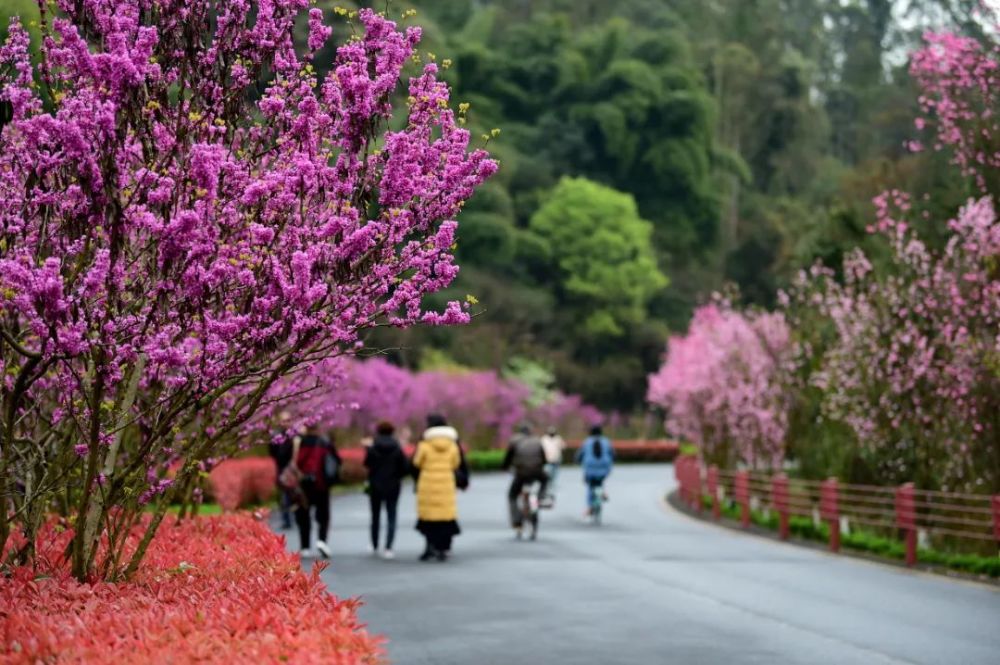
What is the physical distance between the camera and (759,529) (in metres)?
30.1

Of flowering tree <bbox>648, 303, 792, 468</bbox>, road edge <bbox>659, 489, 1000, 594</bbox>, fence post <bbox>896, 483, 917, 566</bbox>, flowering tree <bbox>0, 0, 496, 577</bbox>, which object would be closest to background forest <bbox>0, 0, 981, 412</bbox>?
flowering tree <bbox>648, 303, 792, 468</bbox>

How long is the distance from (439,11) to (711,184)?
21.4m

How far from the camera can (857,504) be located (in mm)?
28141

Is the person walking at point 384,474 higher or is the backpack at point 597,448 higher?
the backpack at point 597,448

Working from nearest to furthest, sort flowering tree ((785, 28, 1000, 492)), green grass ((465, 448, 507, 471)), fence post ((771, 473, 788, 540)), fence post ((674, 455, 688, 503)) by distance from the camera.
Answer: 1. flowering tree ((785, 28, 1000, 492))
2. fence post ((771, 473, 788, 540))
3. fence post ((674, 455, 688, 503))
4. green grass ((465, 448, 507, 471))

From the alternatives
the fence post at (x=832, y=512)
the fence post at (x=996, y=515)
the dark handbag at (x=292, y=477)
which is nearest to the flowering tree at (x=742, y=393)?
the fence post at (x=832, y=512)

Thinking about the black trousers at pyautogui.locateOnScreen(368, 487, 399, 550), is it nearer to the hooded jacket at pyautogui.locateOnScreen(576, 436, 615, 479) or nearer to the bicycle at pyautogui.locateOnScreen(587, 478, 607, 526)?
the bicycle at pyautogui.locateOnScreen(587, 478, 607, 526)

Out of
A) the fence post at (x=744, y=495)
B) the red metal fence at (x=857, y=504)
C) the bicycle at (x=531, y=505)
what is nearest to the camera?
the red metal fence at (x=857, y=504)

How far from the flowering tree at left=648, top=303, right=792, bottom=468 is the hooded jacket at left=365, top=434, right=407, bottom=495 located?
14.1m

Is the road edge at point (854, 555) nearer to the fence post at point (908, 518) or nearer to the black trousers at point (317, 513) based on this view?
the fence post at point (908, 518)

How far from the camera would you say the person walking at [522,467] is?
27281 mm

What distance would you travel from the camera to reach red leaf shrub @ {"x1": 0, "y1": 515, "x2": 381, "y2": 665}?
22.6 ft

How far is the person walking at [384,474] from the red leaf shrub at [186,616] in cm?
1138

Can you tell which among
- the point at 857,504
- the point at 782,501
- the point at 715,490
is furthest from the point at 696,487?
the point at 782,501
